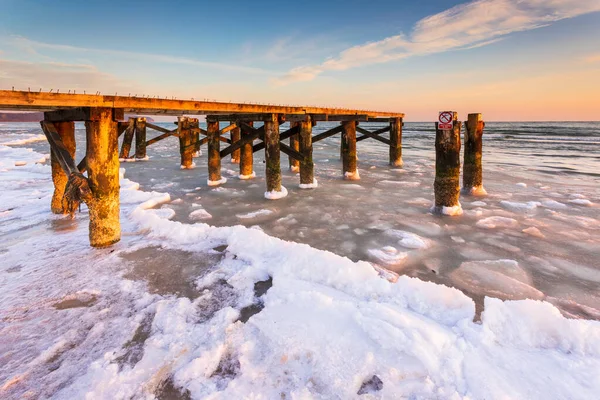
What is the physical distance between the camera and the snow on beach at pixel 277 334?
1.91 m

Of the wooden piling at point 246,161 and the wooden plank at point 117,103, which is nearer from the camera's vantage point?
the wooden plank at point 117,103

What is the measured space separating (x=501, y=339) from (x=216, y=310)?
2240mm

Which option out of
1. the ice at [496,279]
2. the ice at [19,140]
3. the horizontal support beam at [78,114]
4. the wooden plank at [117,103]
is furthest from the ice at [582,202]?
the ice at [19,140]

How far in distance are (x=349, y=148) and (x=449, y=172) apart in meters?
3.74

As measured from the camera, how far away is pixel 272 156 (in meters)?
6.69

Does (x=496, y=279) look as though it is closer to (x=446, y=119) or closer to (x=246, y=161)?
(x=446, y=119)

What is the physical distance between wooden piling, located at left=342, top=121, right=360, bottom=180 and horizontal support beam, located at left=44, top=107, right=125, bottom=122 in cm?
612

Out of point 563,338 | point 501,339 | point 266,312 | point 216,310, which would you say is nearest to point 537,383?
point 501,339

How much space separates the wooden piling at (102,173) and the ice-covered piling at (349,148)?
6.24m

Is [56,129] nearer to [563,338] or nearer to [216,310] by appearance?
[216,310]

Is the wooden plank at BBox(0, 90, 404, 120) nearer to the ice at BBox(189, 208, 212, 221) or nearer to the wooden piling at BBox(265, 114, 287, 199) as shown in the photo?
the wooden piling at BBox(265, 114, 287, 199)

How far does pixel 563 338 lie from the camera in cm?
220

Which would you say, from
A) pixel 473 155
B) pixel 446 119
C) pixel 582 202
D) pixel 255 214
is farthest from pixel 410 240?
pixel 582 202

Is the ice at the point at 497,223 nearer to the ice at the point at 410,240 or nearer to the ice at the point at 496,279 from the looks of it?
the ice at the point at 410,240
